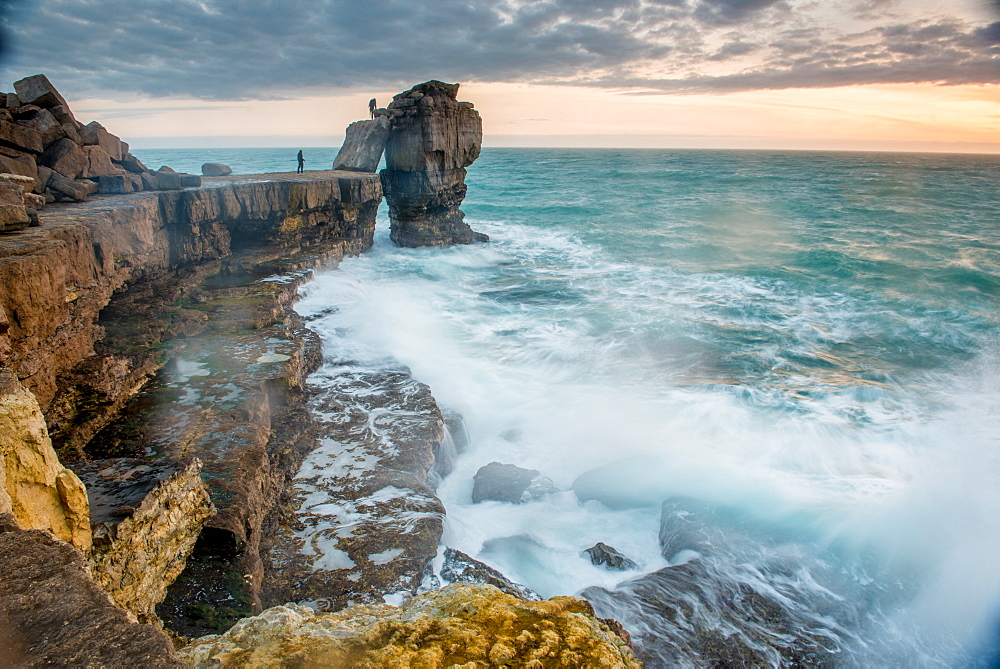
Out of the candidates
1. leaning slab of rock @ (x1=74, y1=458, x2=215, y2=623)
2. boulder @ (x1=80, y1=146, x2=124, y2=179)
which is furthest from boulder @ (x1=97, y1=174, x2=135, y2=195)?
leaning slab of rock @ (x1=74, y1=458, x2=215, y2=623)

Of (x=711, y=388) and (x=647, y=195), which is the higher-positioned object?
(x=647, y=195)

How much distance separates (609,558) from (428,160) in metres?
16.0

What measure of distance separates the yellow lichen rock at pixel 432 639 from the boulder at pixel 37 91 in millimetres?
10948

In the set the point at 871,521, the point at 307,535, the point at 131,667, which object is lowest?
the point at 871,521

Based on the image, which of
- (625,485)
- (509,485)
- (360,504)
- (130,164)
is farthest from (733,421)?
(130,164)

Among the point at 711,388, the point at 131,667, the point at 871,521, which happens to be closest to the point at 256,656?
the point at 131,667

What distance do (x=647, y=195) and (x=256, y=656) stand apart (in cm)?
4400

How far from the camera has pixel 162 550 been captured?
3918 millimetres

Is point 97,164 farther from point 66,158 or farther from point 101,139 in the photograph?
point 101,139

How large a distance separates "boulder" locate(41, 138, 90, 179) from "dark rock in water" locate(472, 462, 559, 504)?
337 inches

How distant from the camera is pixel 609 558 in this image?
227 inches

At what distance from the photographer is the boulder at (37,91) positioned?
9.41 m

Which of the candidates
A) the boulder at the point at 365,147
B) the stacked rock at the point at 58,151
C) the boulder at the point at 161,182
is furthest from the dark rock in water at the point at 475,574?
the boulder at the point at 365,147

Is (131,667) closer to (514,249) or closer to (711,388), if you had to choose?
(711,388)
